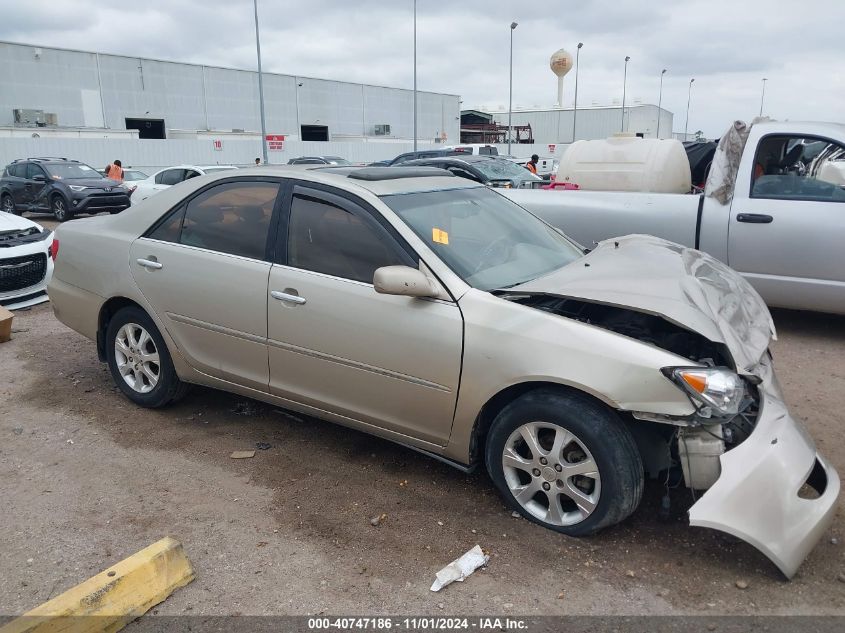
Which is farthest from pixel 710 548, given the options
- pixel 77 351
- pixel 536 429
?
pixel 77 351

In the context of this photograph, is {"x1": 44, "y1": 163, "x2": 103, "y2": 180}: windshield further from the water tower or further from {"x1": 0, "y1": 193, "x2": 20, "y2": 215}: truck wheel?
the water tower

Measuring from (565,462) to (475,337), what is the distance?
69cm

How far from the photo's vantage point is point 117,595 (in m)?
2.57

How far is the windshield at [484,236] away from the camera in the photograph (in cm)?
346

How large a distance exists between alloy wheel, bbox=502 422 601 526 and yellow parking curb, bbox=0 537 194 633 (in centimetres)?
150

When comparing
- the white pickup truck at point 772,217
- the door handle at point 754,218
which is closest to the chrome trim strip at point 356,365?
the white pickup truck at point 772,217

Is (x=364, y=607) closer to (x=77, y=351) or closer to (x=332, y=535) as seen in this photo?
(x=332, y=535)

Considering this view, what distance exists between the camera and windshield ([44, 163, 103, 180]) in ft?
55.4

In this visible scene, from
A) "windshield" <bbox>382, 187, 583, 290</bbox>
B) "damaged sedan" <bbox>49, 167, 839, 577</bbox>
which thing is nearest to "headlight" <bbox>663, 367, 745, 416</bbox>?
"damaged sedan" <bbox>49, 167, 839, 577</bbox>

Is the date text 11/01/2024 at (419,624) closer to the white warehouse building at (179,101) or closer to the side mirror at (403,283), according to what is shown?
the side mirror at (403,283)

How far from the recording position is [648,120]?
74125 millimetres

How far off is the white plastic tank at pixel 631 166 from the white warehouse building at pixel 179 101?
35.0m

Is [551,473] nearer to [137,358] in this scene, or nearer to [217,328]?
[217,328]

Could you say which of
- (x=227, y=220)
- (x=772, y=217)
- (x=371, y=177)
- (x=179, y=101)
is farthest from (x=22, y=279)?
(x=179, y=101)
